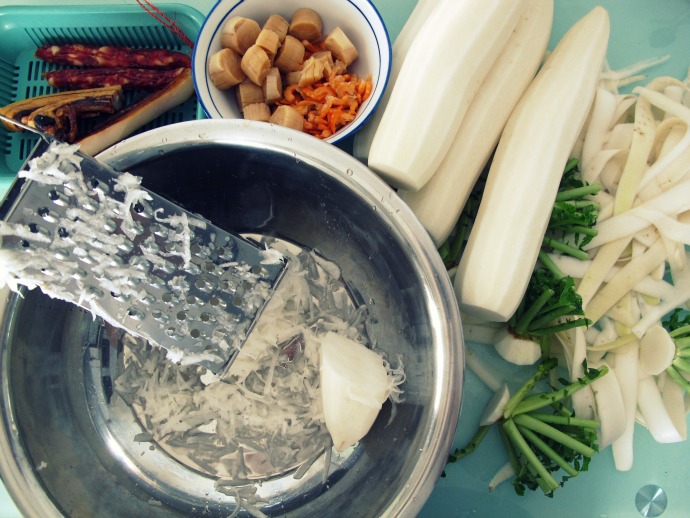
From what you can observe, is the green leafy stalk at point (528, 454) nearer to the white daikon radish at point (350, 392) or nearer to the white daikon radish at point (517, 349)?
the white daikon radish at point (517, 349)

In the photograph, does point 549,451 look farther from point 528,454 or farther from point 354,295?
point 354,295

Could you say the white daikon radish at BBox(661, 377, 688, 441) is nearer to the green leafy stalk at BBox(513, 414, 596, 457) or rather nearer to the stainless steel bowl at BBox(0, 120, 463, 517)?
the green leafy stalk at BBox(513, 414, 596, 457)

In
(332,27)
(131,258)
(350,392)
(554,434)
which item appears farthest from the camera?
(332,27)

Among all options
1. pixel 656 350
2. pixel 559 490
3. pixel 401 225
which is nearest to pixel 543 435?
pixel 559 490

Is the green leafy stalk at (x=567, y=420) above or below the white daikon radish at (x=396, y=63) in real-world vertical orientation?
below

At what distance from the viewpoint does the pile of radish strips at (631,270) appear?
1.00 meters

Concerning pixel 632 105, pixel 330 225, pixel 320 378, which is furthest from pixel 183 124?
pixel 632 105

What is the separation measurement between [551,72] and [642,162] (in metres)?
0.24

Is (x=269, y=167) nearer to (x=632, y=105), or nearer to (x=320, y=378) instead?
(x=320, y=378)

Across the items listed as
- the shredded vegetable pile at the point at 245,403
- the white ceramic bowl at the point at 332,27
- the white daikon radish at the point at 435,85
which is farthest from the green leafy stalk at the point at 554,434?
the white ceramic bowl at the point at 332,27

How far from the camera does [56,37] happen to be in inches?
44.4

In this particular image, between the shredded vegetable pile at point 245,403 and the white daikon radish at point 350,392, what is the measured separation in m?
0.08

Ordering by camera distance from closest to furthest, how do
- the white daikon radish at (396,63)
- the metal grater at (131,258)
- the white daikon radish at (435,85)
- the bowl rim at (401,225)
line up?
1. the metal grater at (131,258)
2. the bowl rim at (401,225)
3. the white daikon radish at (435,85)
4. the white daikon radish at (396,63)

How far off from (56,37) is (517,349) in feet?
3.65
